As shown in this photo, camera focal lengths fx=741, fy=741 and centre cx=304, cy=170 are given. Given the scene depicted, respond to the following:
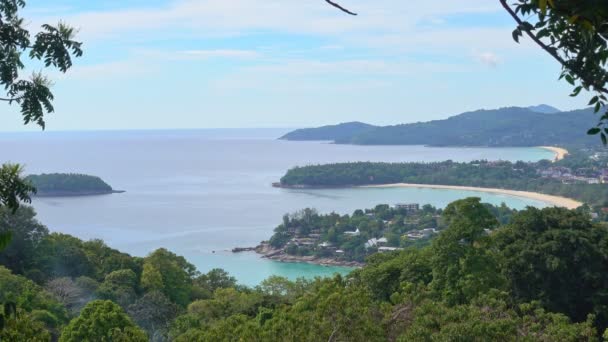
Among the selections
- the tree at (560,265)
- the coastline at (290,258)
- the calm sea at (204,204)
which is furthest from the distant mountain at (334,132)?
the tree at (560,265)

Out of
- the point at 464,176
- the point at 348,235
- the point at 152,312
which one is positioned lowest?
the point at 348,235

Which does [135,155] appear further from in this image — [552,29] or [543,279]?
[552,29]

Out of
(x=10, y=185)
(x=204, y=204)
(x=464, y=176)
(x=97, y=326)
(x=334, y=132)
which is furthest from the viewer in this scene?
(x=334, y=132)

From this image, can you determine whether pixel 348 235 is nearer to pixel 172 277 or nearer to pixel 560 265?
pixel 172 277

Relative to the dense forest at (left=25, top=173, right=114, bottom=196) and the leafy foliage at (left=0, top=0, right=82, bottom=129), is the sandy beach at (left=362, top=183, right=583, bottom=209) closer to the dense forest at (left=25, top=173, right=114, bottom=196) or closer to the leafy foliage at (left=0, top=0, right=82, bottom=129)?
the dense forest at (left=25, top=173, right=114, bottom=196)

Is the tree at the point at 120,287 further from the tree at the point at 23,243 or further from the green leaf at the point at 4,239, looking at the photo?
the green leaf at the point at 4,239

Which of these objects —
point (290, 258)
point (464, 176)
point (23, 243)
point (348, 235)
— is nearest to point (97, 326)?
point (23, 243)
